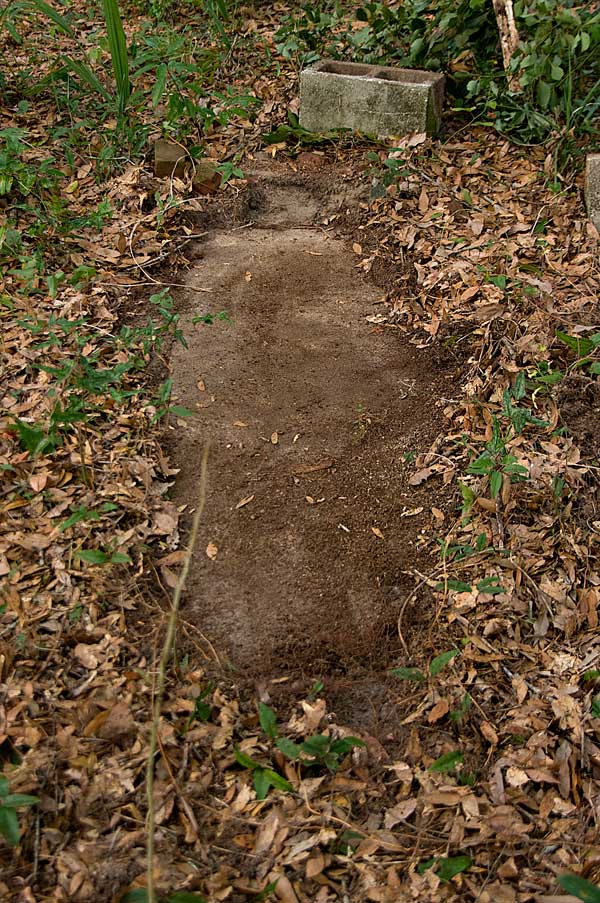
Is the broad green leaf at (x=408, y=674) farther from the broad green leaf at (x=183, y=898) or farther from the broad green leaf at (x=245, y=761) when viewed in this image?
the broad green leaf at (x=183, y=898)

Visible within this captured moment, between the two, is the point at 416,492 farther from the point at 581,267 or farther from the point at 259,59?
the point at 259,59

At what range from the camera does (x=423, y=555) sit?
2553 millimetres

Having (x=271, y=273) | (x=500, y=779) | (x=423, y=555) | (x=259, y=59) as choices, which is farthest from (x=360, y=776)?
(x=259, y=59)

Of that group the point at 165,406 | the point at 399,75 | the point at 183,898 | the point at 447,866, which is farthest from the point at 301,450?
the point at 399,75

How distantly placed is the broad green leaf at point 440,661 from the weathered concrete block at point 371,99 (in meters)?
2.81

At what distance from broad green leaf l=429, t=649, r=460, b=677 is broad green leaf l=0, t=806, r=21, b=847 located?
1041 millimetres

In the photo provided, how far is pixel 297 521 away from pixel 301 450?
321mm

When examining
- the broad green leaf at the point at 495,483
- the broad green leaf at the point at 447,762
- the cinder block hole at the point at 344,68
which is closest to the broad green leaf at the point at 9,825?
the broad green leaf at the point at 447,762

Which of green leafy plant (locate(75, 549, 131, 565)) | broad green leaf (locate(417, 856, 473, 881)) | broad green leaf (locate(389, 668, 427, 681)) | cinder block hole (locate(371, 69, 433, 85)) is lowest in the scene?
broad green leaf (locate(417, 856, 473, 881))

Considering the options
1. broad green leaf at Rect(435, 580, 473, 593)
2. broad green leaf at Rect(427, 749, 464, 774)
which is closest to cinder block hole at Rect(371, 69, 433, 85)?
broad green leaf at Rect(435, 580, 473, 593)

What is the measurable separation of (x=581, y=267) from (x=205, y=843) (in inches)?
103

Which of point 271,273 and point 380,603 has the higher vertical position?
point 271,273

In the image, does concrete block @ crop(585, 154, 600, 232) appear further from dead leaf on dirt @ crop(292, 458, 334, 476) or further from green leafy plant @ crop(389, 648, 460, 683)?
green leafy plant @ crop(389, 648, 460, 683)

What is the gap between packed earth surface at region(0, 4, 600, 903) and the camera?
1895 millimetres
